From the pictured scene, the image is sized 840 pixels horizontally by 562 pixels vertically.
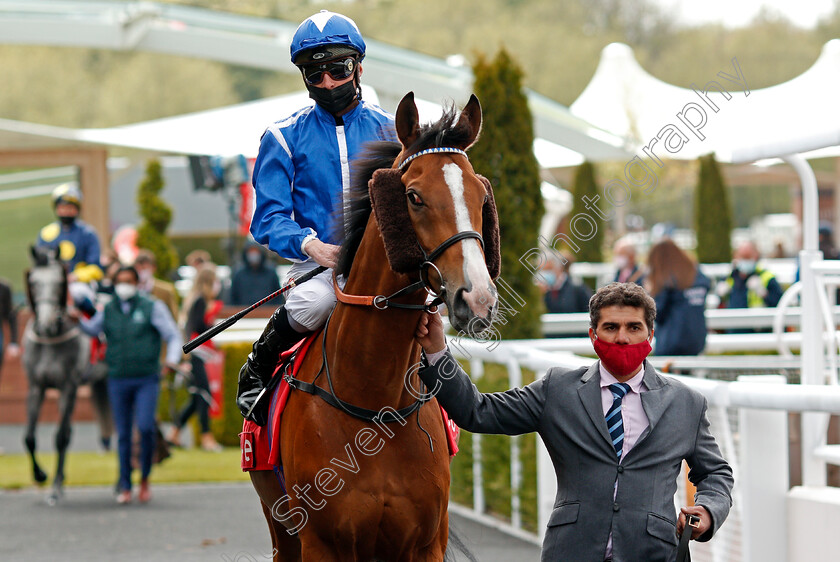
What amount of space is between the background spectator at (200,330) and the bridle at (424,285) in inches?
311

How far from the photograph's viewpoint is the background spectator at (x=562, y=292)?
41.1ft

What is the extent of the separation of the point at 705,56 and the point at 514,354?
4331 cm

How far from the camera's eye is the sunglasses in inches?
149

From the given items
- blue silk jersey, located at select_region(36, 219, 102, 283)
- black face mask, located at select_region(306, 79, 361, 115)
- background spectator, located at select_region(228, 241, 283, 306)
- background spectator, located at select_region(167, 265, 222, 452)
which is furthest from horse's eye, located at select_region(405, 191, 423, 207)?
background spectator, located at select_region(228, 241, 283, 306)

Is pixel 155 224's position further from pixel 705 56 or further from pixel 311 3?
pixel 311 3

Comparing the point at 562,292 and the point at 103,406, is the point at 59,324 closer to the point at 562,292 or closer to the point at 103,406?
the point at 103,406

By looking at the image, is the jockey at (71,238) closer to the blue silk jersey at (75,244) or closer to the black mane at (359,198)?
the blue silk jersey at (75,244)

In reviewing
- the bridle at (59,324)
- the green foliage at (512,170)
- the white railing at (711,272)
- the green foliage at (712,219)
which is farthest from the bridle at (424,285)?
the green foliage at (712,219)

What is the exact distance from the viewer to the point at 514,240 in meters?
8.64

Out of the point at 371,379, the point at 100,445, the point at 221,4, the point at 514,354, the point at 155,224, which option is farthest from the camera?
the point at 221,4

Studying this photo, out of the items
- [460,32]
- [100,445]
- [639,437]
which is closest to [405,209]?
[639,437]

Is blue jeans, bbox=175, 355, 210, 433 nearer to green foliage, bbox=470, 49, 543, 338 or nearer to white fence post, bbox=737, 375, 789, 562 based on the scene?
green foliage, bbox=470, 49, 543, 338

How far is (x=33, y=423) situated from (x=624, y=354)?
7.64 meters

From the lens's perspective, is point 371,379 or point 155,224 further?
point 155,224
